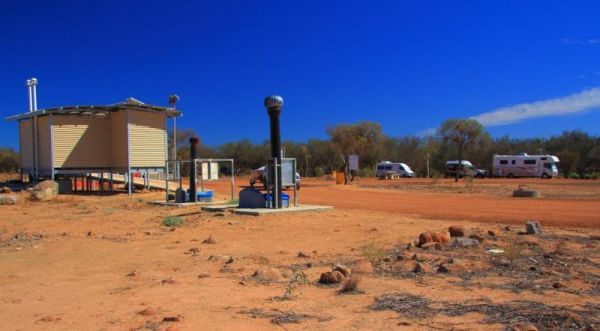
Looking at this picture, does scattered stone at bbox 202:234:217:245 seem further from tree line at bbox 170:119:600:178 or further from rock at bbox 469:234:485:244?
tree line at bbox 170:119:600:178

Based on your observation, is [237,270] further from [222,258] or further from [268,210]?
[268,210]

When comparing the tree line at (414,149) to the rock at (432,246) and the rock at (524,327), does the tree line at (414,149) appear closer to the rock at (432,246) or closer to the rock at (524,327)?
the rock at (432,246)

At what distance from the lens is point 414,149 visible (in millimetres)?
78438

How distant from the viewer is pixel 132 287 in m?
7.73

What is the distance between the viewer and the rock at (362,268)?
8258mm

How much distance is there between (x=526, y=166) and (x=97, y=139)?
4515 cm

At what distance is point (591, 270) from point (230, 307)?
5.32 m

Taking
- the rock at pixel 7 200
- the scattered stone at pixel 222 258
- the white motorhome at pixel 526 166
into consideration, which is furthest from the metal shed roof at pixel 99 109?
the white motorhome at pixel 526 166

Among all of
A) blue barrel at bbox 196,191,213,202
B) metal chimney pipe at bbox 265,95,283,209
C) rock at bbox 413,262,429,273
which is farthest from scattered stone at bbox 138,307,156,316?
blue barrel at bbox 196,191,213,202

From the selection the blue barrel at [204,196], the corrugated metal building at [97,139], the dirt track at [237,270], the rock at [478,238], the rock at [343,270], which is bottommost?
the dirt track at [237,270]

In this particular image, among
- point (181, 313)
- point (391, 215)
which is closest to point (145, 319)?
point (181, 313)

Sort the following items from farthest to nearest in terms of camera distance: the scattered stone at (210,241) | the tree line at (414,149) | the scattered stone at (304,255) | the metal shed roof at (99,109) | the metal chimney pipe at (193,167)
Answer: the tree line at (414,149), the metal shed roof at (99,109), the metal chimney pipe at (193,167), the scattered stone at (210,241), the scattered stone at (304,255)

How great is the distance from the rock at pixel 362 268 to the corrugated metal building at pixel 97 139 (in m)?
20.1

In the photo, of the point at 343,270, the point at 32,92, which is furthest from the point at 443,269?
the point at 32,92
